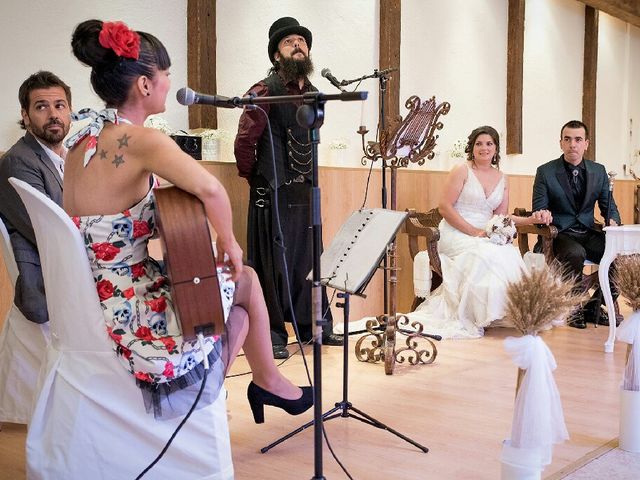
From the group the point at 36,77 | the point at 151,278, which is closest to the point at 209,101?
the point at 151,278

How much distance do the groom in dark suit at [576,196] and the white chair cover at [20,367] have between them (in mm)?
3803

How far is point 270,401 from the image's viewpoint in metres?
2.71

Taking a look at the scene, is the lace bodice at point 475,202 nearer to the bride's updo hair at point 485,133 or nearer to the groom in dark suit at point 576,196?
the bride's updo hair at point 485,133

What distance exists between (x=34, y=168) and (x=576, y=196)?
13.4ft

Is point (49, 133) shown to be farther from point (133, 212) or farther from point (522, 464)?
point (522, 464)

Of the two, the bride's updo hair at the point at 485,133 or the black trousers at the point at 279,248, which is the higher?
the bride's updo hair at the point at 485,133

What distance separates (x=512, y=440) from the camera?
7.11ft

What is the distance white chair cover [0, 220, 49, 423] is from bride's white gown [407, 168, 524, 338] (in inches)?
110

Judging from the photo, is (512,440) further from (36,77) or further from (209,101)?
(36,77)

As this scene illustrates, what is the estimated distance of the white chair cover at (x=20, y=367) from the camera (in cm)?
313

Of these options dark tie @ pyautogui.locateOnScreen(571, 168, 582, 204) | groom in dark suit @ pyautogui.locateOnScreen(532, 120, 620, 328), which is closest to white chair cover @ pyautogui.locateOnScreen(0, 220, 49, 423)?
groom in dark suit @ pyautogui.locateOnScreen(532, 120, 620, 328)

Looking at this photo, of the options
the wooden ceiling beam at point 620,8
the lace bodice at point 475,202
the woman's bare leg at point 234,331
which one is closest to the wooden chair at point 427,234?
the lace bodice at point 475,202

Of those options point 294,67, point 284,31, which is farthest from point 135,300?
point 284,31

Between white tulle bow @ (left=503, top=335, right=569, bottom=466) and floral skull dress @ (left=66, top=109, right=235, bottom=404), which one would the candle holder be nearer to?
white tulle bow @ (left=503, top=335, right=569, bottom=466)
